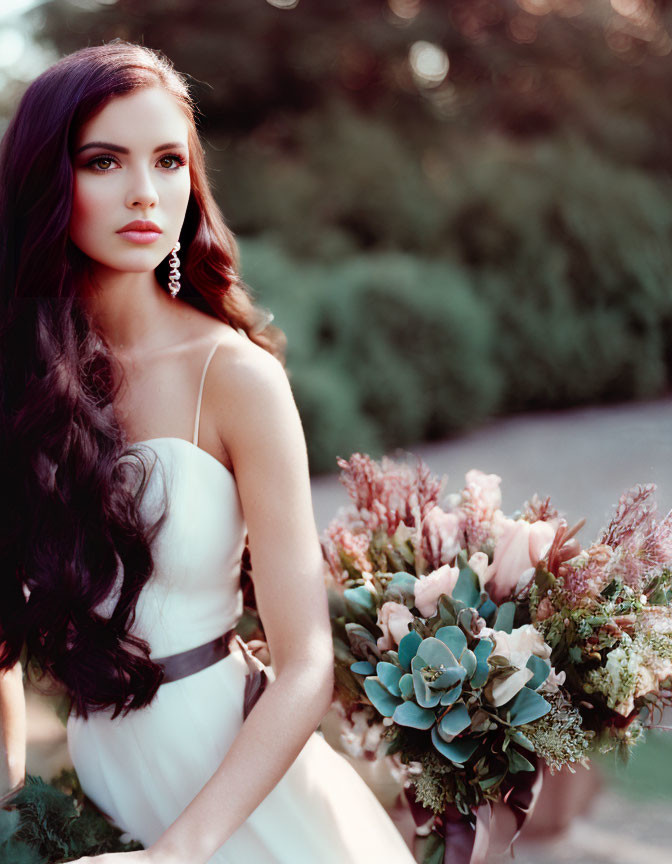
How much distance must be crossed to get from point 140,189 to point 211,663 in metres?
0.74

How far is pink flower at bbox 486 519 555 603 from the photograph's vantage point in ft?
4.66

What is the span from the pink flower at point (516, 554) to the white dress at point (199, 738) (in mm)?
391

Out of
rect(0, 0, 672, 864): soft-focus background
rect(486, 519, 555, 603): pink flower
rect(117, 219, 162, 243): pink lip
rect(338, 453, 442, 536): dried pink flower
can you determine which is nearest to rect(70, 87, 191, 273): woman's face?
rect(117, 219, 162, 243): pink lip

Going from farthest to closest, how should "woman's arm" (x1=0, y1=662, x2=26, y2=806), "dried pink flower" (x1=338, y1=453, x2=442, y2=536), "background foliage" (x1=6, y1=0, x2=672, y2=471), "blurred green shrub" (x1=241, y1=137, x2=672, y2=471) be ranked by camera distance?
"background foliage" (x1=6, y1=0, x2=672, y2=471) → "blurred green shrub" (x1=241, y1=137, x2=672, y2=471) → "dried pink flower" (x1=338, y1=453, x2=442, y2=536) → "woman's arm" (x1=0, y1=662, x2=26, y2=806)

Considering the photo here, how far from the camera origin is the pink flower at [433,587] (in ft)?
4.52

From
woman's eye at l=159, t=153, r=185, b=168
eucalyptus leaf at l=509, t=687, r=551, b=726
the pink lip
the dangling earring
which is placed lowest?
eucalyptus leaf at l=509, t=687, r=551, b=726

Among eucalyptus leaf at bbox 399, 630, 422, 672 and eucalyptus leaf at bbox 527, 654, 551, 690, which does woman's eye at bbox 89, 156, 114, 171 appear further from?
eucalyptus leaf at bbox 527, 654, 551, 690

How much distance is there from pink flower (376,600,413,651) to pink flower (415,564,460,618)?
3 centimetres

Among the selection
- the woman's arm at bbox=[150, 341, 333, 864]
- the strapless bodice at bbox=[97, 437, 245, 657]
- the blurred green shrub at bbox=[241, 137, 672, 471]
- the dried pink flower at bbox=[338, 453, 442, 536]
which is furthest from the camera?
the blurred green shrub at bbox=[241, 137, 672, 471]

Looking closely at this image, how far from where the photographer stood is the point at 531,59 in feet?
44.0

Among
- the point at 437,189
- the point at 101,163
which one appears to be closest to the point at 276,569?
the point at 101,163

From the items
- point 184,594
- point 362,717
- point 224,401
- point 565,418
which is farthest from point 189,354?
point 565,418

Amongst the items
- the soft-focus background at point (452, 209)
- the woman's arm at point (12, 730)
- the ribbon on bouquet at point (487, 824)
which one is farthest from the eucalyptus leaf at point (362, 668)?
the soft-focus background at point (452, 209)

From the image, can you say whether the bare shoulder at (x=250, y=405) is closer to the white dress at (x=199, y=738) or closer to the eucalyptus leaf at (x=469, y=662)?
the white dress at (x=199, y=738)
